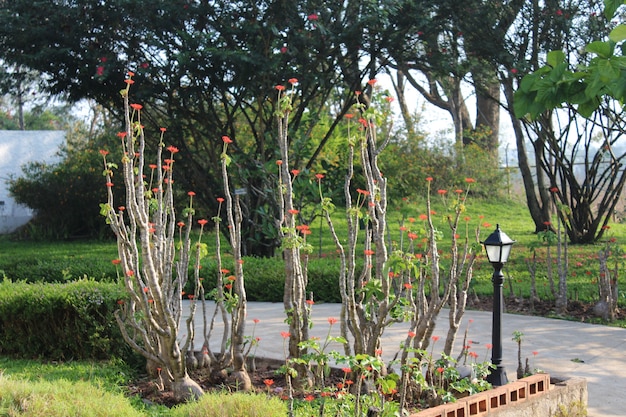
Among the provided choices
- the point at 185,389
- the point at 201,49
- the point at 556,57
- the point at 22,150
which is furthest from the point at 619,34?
the point at 22,150

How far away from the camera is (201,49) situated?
1046 cm

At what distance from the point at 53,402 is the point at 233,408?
0.91 m

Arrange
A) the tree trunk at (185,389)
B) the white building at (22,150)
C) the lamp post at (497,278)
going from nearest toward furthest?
the tree trunk at (185,389) < the lamp post at (497,278) < the white building at (22,150)

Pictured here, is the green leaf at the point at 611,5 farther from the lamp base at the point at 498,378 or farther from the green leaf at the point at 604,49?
the lamp base at the point at 498,378

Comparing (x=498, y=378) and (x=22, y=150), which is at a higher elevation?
(x=22, y=150)

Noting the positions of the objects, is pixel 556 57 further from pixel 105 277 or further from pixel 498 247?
pixel 105 277

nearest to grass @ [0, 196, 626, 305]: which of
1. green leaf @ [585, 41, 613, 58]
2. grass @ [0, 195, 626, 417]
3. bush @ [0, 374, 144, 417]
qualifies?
grass @ [0, 195, 626, 417]

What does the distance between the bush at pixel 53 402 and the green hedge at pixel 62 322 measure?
1.69 m

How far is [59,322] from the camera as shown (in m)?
5.80

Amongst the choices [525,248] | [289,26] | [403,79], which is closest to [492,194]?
[403,79]

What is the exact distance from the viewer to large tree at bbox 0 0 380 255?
1048cm

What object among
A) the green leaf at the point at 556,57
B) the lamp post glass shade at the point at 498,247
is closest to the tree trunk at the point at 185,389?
the lamp post glass shade at the point at 498,247

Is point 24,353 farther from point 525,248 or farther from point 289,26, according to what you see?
point 525,248

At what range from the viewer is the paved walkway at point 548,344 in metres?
5.20
